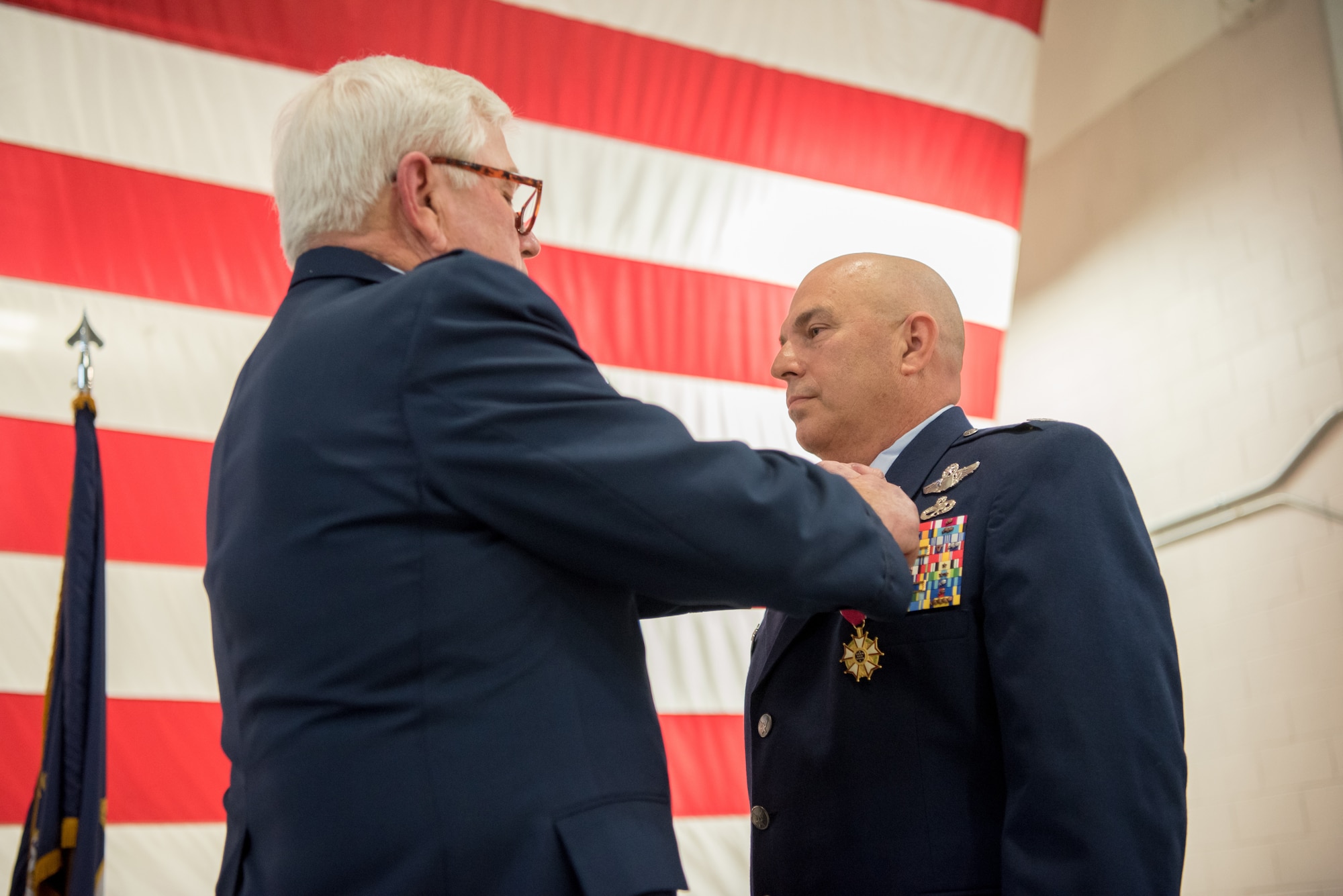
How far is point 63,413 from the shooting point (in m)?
2.53

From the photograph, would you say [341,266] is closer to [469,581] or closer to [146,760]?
[469,581]

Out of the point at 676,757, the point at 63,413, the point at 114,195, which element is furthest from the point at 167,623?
the point at 676,757

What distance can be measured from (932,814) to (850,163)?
2.41m

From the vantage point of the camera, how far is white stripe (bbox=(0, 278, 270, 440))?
252 centimetres

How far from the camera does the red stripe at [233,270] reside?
2611 millimetres

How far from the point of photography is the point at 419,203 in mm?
1192

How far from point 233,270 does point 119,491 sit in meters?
0.60

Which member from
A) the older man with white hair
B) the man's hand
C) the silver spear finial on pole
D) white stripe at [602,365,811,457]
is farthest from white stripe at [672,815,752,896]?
the older man with white hair

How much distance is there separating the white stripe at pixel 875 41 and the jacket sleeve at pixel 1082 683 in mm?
2280

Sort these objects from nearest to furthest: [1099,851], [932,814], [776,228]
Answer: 1. [1099,851]
2. [932,814]
3. [776,228]

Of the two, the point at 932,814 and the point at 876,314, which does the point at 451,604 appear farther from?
the point at 876,314

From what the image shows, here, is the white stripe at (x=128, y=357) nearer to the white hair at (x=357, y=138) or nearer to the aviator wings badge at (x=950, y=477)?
the white hair at (x=357, y=138)

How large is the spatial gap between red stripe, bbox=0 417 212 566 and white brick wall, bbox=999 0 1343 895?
343cm

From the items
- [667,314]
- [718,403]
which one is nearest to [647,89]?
[667,314]
